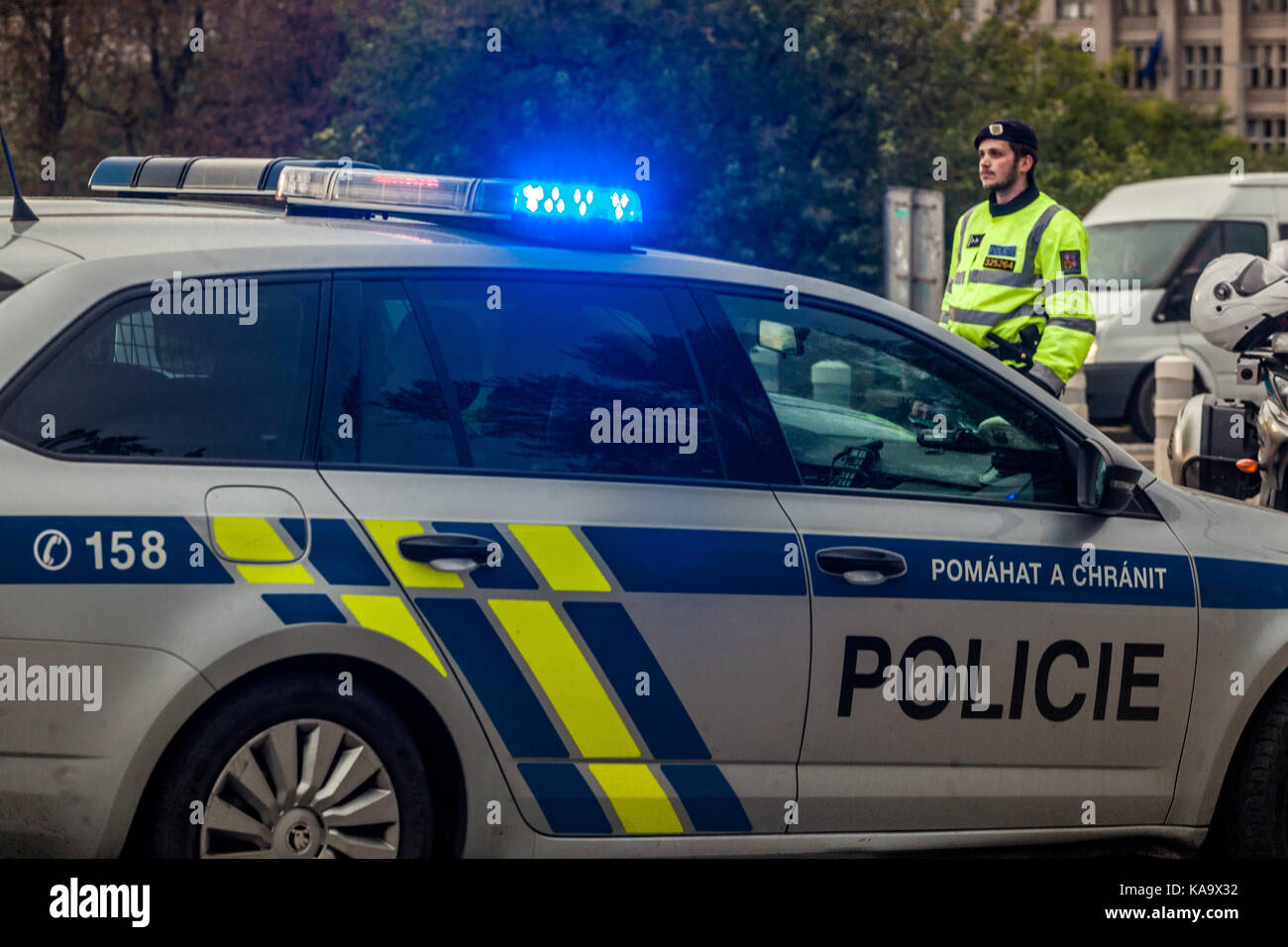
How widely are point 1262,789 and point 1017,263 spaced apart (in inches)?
112

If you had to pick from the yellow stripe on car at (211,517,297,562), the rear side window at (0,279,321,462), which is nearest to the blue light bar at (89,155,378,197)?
the rear side window at (0,279,321,462)

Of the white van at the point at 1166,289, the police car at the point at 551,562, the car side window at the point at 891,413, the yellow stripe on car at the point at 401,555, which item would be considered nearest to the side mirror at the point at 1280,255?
the police car at the point at 551,562

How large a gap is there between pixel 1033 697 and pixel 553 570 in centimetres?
117

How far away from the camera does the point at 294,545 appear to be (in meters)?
3.65

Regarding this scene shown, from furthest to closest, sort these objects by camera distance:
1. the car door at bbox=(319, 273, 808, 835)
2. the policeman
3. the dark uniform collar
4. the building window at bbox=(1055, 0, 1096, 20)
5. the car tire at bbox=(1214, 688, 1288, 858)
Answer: the building window at bbox=(1055, 0, 1096, 20) < the dark uniform collar < the policeman < the car tire at bbox=(1214, 688, 1288, 858) < the car door at bbox=(319, 273, 808, 835)

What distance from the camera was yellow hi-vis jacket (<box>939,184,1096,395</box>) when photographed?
681 cm

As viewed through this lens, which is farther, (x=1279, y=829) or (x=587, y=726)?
(x=1279, y=829)

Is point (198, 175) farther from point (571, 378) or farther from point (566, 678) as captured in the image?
point (566, 678)

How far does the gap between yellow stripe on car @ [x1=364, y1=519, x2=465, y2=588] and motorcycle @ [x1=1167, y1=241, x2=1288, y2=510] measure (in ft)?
13.6

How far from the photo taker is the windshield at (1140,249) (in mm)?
15766

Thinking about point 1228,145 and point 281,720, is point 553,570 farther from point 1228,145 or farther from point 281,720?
point 1228,145

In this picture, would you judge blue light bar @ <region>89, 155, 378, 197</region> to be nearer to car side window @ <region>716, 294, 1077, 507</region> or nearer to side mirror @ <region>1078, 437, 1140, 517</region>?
car side window @ <region>716, 294, 1077, 507</region>
